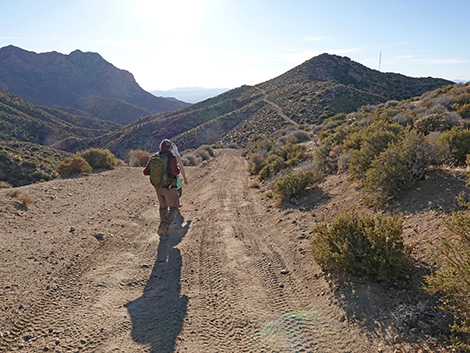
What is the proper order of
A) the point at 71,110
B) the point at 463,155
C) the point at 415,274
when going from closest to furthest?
1. the point at 415,274
2. the point at 463,155
3. the point at 71,110

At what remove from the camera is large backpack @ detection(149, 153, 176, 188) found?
20.3 feet

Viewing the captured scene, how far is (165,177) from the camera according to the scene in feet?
20.5

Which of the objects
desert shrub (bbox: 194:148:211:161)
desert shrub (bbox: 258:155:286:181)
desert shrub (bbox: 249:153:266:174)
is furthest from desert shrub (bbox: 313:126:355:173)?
desert shrub (bbox: 194:148:211:161)

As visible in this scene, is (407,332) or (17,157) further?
(17,157)

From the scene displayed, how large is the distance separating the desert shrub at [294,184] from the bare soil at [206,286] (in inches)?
21.8

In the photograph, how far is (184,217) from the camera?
325 inches

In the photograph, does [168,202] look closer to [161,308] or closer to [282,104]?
[161,308]

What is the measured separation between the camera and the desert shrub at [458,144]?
20.6ft

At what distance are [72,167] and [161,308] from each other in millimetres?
12026

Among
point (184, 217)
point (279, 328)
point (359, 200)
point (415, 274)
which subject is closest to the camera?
point (279, 328)

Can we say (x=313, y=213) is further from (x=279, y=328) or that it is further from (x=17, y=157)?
(x=17, y=157)

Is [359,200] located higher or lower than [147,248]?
higher

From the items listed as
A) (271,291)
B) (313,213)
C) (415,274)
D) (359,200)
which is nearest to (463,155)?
(359,200)

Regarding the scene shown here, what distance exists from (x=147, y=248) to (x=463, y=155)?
23.6ft
